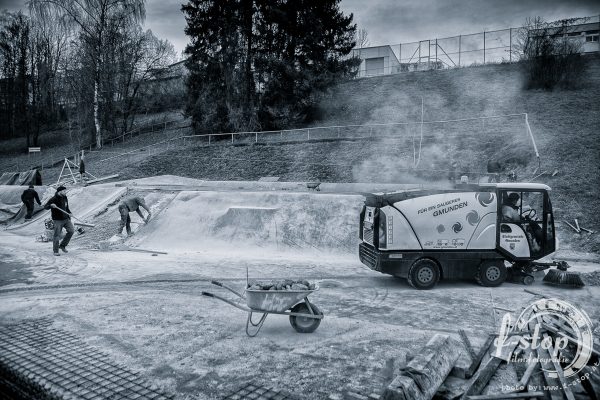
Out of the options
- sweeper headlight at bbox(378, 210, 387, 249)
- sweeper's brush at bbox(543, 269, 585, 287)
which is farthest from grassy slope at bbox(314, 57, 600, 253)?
sweeper headlight at bbox(378, 210, 387, 249)

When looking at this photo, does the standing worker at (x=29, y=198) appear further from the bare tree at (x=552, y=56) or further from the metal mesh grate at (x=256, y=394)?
the bare tree at (x=552, y=56)

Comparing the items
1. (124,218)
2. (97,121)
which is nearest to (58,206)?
(124,218)

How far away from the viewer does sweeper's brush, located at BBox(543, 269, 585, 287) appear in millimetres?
8961

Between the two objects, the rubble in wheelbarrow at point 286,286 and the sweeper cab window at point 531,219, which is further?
the sweeper cab window at point 531,219

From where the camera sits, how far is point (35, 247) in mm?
13828

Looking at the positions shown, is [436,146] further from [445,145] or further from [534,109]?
[534,109]

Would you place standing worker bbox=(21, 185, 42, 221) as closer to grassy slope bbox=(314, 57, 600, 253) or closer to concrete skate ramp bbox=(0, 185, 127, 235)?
concrete skate ramp bbox=(0, 185, 127, 235)

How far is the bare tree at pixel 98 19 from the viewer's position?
31.5m

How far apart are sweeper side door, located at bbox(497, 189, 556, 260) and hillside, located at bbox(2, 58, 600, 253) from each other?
3.50 m

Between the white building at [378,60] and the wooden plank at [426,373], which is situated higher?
the white building at [378,60]

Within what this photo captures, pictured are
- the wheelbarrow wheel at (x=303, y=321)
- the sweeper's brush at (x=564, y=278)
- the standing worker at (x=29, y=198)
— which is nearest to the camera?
the wheelbarrow wheel at (x=303, y=321)

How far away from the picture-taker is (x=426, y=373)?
4.37 m

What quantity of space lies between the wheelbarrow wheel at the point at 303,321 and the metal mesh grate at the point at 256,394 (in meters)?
1.71

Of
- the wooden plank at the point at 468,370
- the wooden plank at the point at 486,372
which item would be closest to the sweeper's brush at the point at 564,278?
the wooden plank at the point at 486,372
